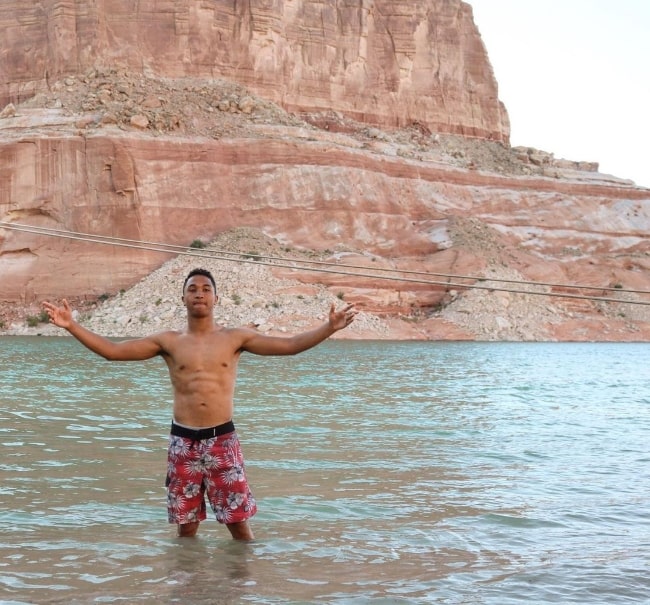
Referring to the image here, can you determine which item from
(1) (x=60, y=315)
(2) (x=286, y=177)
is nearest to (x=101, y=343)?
(1) (x=60, y=315)

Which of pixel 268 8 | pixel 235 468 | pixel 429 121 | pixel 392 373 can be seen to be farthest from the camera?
pixel 429 121

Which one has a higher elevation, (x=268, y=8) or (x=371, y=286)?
(x=268, y=8)

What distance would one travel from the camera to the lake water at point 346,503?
21.2 ft

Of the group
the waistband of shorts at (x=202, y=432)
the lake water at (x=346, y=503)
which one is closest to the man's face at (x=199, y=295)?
the waistband of shorts at (x=202, y=432)

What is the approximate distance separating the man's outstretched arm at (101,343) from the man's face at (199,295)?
0.36 m

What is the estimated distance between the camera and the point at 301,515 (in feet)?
28.4

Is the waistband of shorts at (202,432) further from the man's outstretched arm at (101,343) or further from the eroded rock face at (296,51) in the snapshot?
the eroded rock face at (296,51)

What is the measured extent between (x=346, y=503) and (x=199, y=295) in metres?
3.18

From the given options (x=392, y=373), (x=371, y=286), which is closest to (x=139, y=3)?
(x=371, y=286)

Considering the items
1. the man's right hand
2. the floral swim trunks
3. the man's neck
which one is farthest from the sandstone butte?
the man's right hand

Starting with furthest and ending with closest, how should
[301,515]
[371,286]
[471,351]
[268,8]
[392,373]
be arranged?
[268,8], [371,286], [471,351], [392,373], [301,515]

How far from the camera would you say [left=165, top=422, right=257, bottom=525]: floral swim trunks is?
6793 millimetres

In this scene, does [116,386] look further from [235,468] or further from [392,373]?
[235,468]

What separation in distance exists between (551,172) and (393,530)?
69.0 meters
